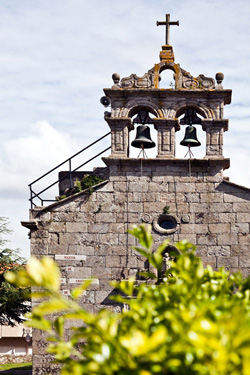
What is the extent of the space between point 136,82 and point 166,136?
1.39 meters

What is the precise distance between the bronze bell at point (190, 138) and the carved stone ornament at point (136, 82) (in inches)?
52.4

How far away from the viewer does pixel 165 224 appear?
48.9 ft

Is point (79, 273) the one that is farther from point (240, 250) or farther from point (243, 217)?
point (243, 217)

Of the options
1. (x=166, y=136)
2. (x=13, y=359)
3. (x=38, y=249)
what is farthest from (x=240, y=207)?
(x=13, y=359)

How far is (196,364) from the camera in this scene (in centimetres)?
371

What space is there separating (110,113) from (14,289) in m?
8.60


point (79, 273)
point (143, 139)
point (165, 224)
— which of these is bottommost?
point (79, 273)

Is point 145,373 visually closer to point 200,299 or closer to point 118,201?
point 200,299

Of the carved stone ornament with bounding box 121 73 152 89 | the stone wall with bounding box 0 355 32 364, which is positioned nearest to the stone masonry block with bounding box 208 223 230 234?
the carved stone ornament with bounding box 121 73 152 89

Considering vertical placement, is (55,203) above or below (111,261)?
above

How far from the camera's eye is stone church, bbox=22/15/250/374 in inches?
575

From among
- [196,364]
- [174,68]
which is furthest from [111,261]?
[196,364]

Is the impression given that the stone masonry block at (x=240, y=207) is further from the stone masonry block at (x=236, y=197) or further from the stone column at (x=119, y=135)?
the stone column at (x=119, y=135)

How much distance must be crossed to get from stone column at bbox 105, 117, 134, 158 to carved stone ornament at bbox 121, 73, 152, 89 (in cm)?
80
